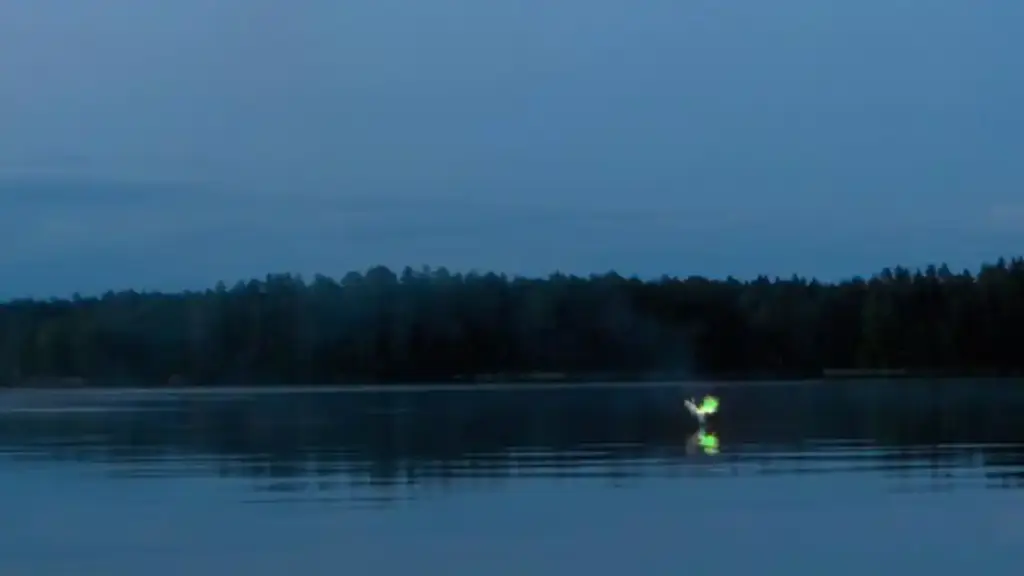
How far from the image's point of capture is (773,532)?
25.7 meters

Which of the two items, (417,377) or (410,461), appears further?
(417,377)

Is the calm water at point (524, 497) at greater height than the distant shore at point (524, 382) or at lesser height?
lesser

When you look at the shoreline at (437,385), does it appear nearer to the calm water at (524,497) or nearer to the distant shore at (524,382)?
the distant shore at (524,382)

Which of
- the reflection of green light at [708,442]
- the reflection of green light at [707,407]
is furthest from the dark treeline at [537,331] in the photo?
the reflection of green light at [708,442]

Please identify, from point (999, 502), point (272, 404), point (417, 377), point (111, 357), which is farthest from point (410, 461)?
point (111, 357)

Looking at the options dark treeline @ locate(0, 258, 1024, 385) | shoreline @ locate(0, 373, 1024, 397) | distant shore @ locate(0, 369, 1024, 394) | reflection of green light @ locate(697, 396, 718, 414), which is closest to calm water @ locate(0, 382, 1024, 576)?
reflection of green light @ locate(697, 396, 718, 414)

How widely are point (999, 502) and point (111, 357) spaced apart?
4122 inches

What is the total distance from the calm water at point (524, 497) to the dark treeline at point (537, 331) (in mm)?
58662

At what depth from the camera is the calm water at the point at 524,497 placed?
78.1ft

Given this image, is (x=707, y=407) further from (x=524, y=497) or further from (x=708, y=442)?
(x=524, y=497)

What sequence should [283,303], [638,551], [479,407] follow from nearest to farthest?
1. [638,551]
2. [479,407]
3. [283,303]

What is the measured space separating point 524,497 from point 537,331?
307 ft

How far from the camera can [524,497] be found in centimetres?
3098

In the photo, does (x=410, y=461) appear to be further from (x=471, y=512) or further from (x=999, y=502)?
→ (x=999, y=502)
